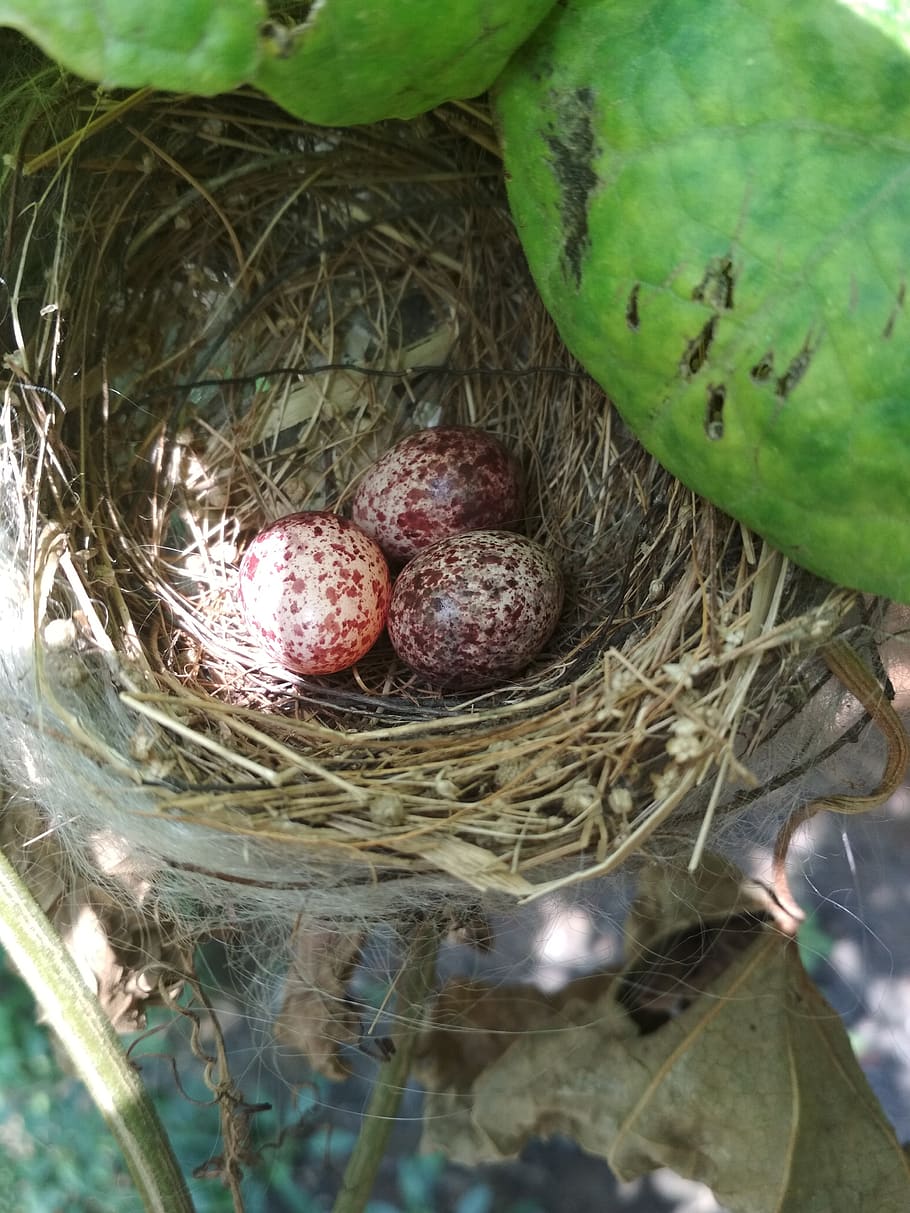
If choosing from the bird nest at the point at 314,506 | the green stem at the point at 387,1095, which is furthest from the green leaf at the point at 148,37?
the green stem at the point at 387,1095

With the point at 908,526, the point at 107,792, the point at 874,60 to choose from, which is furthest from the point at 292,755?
the point at 874,60

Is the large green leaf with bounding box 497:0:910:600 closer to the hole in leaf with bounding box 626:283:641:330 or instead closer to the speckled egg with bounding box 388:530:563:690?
the hole in leaf with bounding box 626:283:641:330

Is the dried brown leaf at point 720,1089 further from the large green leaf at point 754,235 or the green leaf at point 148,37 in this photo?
the green leaf at point 148,37

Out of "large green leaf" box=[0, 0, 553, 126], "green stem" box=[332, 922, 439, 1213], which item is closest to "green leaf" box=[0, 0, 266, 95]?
"large green leaf" box=[0, 0, 553, 126]

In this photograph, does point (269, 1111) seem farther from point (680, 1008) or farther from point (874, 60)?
point (874, 60)

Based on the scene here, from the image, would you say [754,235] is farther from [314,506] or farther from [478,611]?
[314,506]

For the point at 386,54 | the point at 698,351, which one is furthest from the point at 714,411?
the point at 386,54
